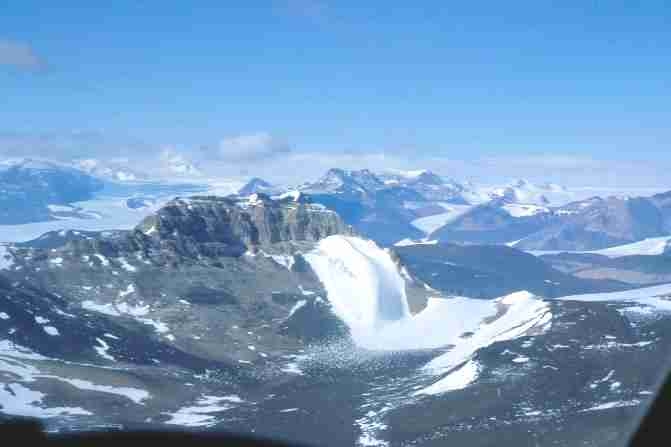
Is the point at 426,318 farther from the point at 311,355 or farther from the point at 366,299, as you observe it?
the point at 311,355

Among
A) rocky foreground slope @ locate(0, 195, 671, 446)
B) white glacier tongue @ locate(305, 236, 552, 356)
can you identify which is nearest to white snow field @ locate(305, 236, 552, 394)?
white glacier tongue @ locate(305, 236, 552, 356)

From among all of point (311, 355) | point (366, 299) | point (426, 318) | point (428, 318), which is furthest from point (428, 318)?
point (311, 355)

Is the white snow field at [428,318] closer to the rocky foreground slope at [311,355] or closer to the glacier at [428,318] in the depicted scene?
the glacier at [428,318]

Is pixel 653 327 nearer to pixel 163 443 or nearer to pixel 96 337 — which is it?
pixel 96 337

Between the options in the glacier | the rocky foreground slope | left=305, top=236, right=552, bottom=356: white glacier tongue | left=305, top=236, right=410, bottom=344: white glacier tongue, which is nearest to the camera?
the rocky foreground slope

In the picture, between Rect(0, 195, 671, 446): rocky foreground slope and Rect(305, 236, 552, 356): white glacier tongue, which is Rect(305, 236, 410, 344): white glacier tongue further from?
Rect(0, 195, 671, 446): rocky foreground slope

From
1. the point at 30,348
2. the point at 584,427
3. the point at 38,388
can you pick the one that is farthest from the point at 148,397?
the point at 584,427

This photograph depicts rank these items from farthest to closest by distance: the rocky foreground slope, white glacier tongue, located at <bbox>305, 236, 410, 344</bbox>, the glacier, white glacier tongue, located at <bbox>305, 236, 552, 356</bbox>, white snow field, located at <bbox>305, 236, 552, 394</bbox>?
white glacier tongue, located at <bbox>305, 236, 410, 344</bbox>, white glacier tongue, located at <bbox>305, 236, 552, 356</bbox>, the glacier, white snow field, located at <bbox>305, 236, 552, 394</bbox>, the rocky foreground slope

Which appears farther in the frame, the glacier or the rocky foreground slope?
the glacier
